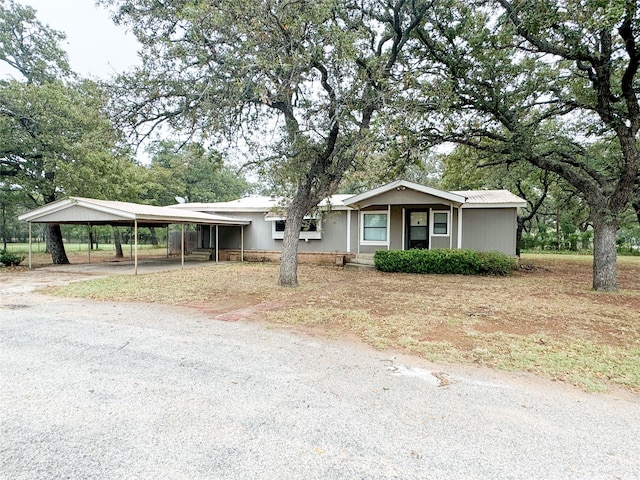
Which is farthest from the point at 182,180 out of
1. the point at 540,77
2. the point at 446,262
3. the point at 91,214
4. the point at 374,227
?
the point at 540,77

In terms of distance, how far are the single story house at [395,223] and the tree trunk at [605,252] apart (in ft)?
13.9

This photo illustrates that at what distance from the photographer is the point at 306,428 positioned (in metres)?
2.57

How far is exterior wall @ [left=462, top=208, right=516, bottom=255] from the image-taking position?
13.2m

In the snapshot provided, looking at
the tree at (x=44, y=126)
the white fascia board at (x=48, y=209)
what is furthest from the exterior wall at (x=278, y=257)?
the white fascia board at (x=48, y=209)

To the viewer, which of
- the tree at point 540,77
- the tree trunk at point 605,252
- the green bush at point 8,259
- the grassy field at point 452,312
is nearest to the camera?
the grassy field at point 452,312

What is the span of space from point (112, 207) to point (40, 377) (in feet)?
31.6

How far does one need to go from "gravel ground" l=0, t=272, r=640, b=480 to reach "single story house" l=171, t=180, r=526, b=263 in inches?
330

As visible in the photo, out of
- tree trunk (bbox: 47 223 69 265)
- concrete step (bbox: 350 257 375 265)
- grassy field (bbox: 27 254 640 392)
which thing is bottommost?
grassy field (bbox: 27 254 640 392)

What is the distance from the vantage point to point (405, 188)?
13.0 m

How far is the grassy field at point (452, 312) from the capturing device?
4137 millimetres

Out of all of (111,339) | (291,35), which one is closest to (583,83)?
(291,35)

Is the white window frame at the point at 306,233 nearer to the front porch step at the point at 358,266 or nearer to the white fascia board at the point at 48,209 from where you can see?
the front porch step at the point at 358,266

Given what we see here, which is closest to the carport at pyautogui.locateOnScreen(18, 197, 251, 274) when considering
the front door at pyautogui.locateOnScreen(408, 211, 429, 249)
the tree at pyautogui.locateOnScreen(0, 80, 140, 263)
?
the tree at pyautogui.locateOnScreen(0, 80, 140, 263)

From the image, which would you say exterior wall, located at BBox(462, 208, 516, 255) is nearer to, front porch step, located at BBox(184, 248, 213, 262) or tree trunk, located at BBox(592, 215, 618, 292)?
tree trunk, located at BBox(592, 215, 618, 292)
